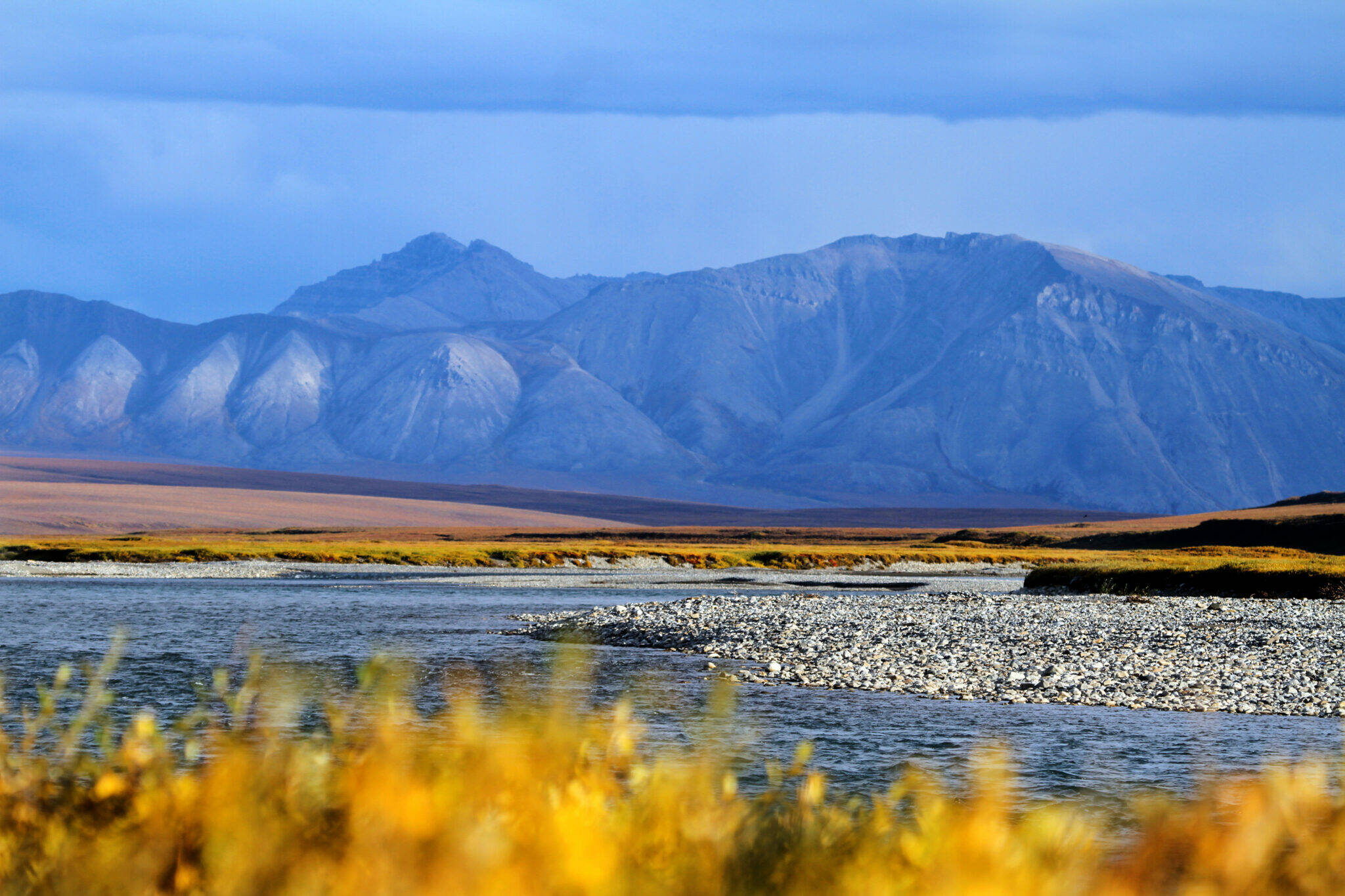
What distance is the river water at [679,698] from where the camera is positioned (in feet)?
61.1

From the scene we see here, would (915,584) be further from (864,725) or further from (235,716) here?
(235,716)

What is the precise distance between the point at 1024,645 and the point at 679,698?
13315mm

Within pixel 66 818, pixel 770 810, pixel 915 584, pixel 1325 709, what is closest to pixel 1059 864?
pixel 770 810

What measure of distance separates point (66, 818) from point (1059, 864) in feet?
18.2

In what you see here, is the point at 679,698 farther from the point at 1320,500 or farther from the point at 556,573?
the point at 1320,500

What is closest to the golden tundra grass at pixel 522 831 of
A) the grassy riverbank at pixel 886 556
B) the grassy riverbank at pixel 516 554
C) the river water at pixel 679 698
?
the river water at pixel 679 698

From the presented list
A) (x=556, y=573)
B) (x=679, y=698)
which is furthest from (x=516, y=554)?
(x=679, y=698)

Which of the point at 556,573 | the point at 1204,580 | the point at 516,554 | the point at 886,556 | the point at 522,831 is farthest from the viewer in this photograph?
the point at 886,556

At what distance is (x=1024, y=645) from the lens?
3488cm

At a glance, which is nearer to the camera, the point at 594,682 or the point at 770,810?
the point at 770,810

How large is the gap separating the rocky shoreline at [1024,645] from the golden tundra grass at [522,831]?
41.0ft

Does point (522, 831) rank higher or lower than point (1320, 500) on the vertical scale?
lower

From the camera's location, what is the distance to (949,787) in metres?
16.7

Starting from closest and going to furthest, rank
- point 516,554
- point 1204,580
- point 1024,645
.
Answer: point 1024,645 < point 1204,580 < point 516,554
